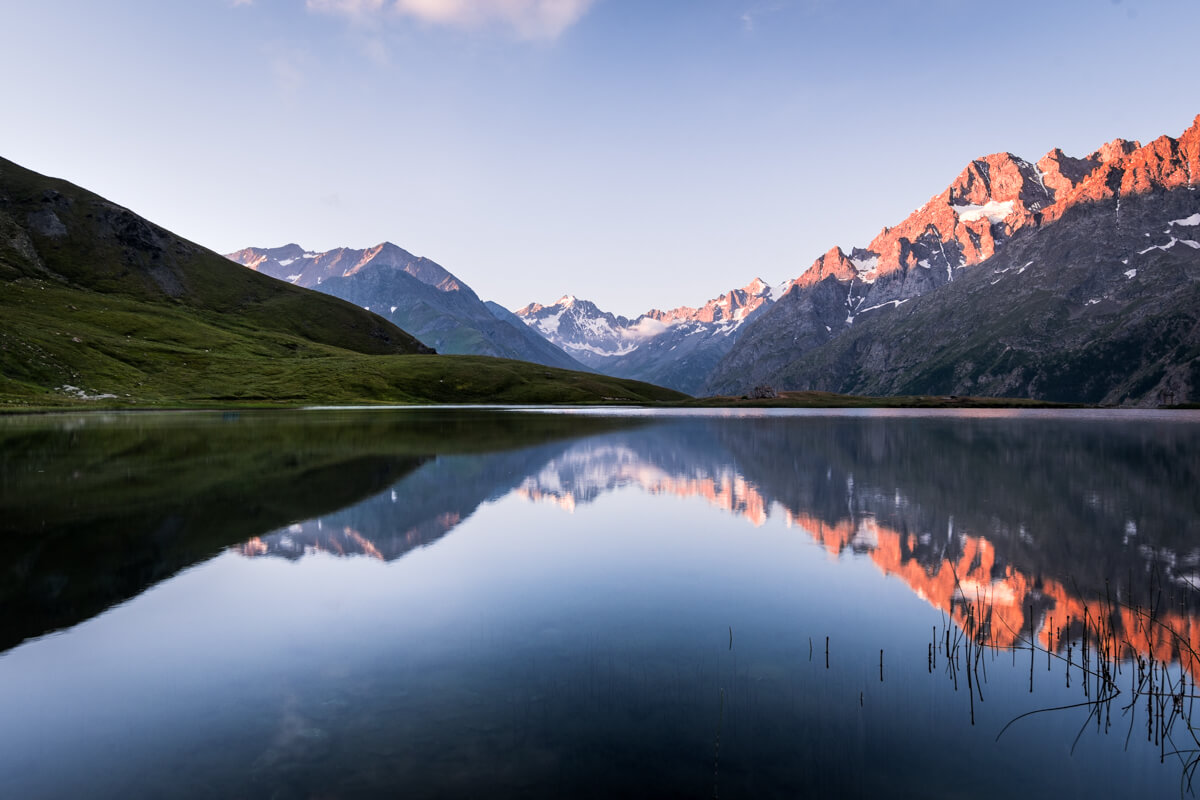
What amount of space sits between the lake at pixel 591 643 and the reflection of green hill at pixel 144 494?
30 centimetres

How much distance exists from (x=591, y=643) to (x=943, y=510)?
27.0m

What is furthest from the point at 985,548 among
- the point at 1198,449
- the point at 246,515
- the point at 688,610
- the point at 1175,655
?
the point at 1198,449

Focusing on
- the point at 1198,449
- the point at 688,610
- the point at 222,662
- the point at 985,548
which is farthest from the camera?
the point at 1198,449

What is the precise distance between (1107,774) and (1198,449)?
81.9 m

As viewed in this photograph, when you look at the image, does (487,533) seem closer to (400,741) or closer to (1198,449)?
(400,741)

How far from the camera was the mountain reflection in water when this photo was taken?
21.5 meters

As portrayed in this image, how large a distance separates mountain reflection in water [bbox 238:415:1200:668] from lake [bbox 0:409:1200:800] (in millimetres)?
250

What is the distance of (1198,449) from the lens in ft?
230

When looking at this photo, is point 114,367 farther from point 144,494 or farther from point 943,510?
point 943,510

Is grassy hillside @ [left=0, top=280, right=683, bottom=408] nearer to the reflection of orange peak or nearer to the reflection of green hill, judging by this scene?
the reflection of green hill

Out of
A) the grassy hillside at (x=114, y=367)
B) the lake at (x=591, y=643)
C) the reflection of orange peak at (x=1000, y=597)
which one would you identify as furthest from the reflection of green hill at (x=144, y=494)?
the grassy hillside at (x=114, y=367)

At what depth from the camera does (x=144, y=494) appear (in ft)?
124

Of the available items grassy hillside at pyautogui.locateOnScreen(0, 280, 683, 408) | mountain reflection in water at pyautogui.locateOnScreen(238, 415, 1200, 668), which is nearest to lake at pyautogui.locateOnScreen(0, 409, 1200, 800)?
mountain reflection in water at pyautogui.locateOnScreen(238, 415, 1200, 668)

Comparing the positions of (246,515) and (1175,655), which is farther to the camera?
(246,515)
